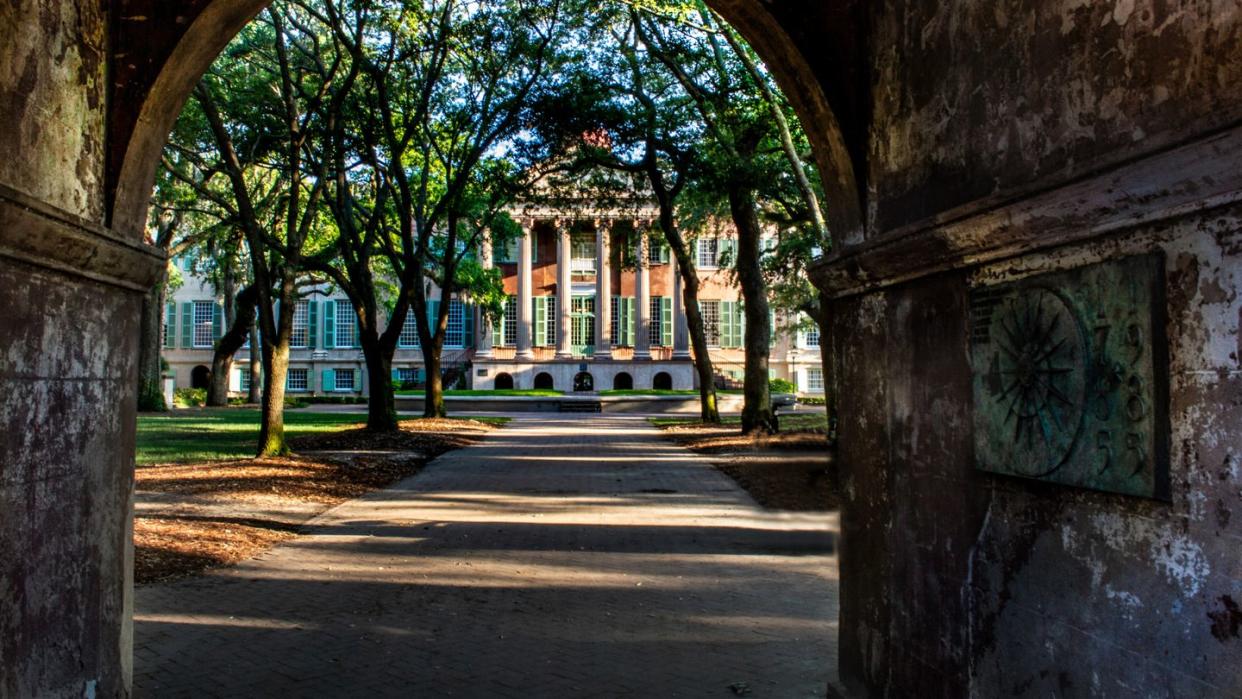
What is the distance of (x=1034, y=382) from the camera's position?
121 inches

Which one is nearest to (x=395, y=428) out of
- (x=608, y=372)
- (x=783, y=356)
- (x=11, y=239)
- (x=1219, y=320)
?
(x=11, y=239)

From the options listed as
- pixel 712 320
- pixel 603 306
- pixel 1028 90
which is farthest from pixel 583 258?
pixel 1028 90

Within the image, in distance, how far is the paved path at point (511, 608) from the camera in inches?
200

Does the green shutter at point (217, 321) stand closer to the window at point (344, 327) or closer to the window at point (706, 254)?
the window at point (344, 327)

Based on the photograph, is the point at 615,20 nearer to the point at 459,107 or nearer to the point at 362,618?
the point at 459,107

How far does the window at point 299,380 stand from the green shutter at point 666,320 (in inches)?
901

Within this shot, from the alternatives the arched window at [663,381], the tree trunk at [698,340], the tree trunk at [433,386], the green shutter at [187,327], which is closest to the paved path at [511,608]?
the tree trunk at [698,340]

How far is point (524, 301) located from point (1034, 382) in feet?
180

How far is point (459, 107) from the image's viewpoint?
68.4 feet

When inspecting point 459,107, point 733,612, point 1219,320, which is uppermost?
point 459,107

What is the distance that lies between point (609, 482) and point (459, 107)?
1022cm

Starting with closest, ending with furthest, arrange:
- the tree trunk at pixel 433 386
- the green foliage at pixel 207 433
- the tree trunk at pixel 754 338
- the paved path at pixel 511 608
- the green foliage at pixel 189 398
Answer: the paved path at pixel 511 608
the green foliage at pixel 207 433
the tree trunk at pixel 754 338
the tree trunk at pixel 433 386
the green foliage at pixel 189 398

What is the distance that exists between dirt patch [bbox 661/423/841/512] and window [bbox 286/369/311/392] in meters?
41.5

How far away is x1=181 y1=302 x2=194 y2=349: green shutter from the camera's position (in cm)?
6141
